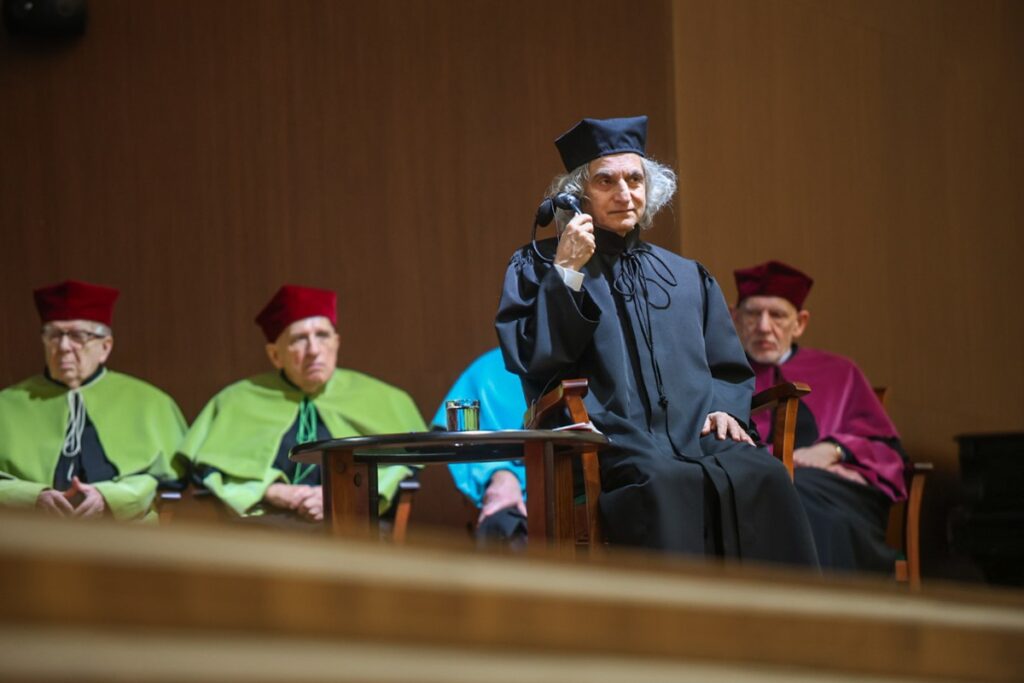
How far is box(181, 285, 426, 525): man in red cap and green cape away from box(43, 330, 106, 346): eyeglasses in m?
0.56

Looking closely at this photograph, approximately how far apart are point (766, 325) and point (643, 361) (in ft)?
6.20

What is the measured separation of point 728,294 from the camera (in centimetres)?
591

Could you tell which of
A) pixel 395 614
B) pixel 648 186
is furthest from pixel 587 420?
pixel 395 614

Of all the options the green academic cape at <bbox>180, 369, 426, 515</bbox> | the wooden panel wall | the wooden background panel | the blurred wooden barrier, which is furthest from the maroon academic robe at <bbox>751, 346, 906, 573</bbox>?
the blurred wooden barrier

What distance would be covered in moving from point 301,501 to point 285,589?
14.4 ft

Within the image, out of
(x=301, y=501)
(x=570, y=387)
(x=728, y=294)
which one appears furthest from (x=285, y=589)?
(x=728, y=294)

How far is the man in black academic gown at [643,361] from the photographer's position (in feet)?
11.0

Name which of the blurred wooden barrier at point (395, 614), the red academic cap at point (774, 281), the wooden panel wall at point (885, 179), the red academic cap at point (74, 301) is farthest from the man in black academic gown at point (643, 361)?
the blurred wooden barrier at point (395, 614)

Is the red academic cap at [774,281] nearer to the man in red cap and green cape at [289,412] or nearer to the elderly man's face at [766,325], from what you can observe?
the elderly man's face at [766,325]

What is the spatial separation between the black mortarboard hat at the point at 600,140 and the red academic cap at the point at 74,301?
8.00 ft

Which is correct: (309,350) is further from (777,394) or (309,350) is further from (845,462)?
(777,394)

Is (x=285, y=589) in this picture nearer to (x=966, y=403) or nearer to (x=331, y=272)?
(x=331, y=272)

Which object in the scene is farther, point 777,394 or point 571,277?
point 777,394

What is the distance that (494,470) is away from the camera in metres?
4.96
